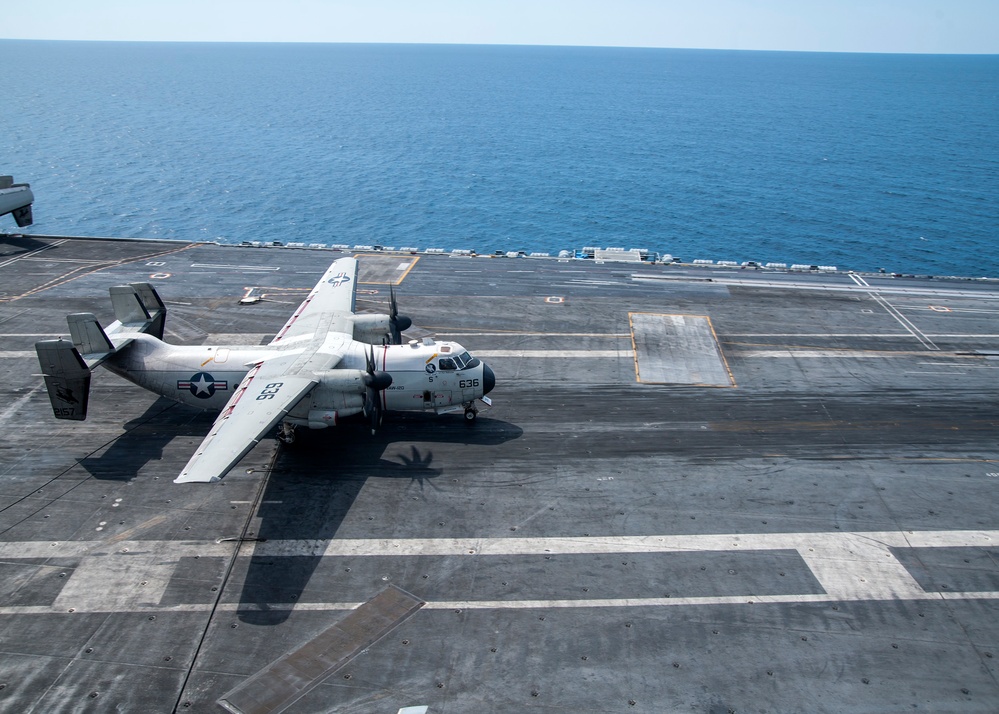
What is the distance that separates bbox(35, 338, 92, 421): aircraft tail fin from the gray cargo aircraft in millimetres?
52

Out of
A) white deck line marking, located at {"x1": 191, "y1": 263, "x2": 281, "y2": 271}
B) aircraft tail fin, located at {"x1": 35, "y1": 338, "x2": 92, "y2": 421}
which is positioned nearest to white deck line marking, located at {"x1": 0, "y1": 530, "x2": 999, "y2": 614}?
aircraft tail fin, located at {"x1": 35, "y1": 338, "x2": 92, "y2": 421}

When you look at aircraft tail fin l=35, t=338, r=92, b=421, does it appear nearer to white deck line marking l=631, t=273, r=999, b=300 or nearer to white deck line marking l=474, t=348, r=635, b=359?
white deck line marking l=474, t=348, r=635, b=359

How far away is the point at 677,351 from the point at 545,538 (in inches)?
970

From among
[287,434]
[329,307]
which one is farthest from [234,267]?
[287,434]

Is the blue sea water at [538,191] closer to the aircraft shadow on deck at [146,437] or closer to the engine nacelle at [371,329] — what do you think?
the engine nacelle at [371,329]

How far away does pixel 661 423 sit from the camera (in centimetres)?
4222

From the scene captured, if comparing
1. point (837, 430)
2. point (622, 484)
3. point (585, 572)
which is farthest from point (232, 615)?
point (837, 430)

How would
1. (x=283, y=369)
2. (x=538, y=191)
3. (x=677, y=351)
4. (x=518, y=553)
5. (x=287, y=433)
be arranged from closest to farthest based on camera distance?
1. (x=518, y=553)
2. (x=283, y=369)
3. (x=287, y=433)
4. (x=677, y=351)
5. (x=538, y=191)

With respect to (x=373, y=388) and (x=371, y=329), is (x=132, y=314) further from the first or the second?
(x=373, y=388)

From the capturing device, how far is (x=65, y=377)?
3722 centimetres

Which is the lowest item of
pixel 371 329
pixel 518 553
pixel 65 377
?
pixel 518 553

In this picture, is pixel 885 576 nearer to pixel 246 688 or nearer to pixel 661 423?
pixel 661 423

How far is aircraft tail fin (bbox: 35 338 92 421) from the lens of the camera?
3666cm

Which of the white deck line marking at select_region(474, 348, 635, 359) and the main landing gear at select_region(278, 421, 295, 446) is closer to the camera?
the main landing gear at select_region(278, 421, 295, 446)
